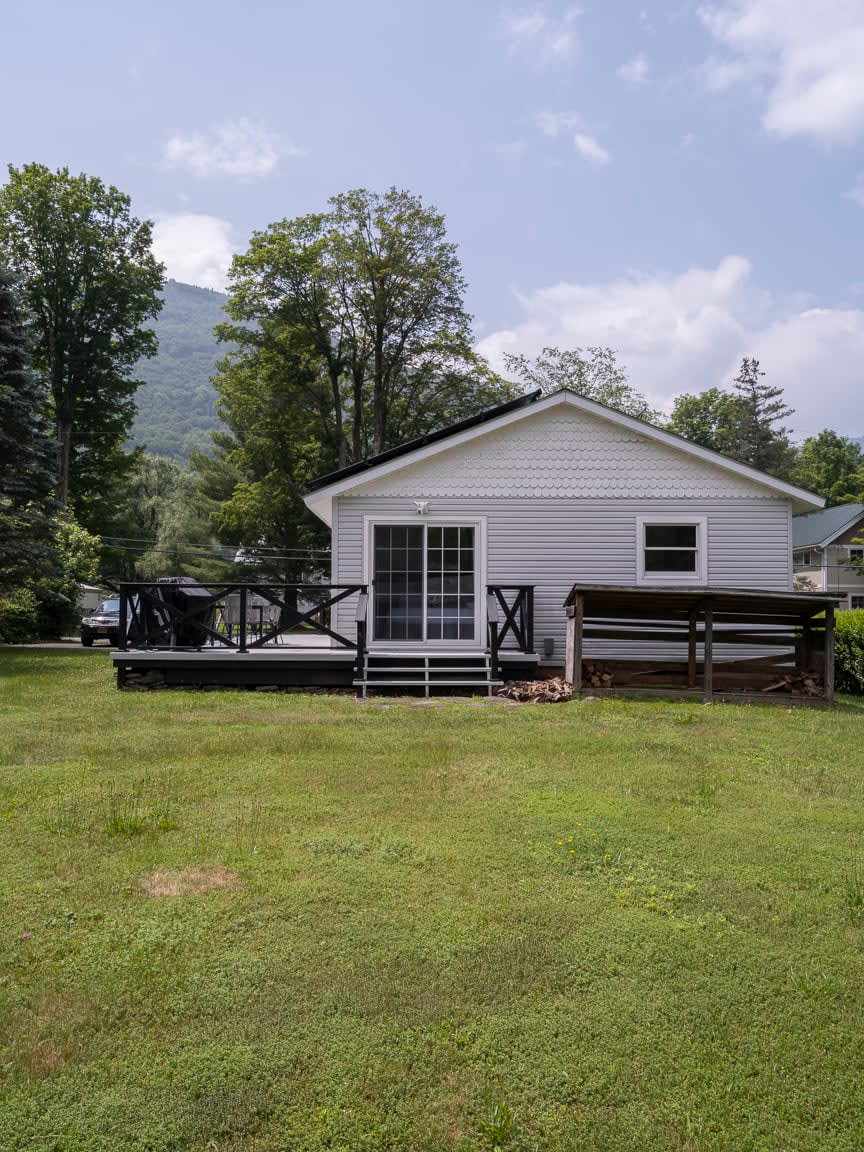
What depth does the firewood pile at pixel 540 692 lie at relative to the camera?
962 cm

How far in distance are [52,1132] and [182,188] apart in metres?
17.8

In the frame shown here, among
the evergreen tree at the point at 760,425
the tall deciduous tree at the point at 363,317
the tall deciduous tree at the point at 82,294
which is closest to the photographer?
the tall deciduous tree at the point at 82,294

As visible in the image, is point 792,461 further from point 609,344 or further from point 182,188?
point 182,188

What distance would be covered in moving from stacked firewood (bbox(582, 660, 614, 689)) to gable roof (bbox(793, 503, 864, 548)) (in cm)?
2947

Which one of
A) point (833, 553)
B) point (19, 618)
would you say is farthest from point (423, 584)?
point (833, 553)

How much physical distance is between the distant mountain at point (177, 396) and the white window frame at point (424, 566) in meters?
72.7

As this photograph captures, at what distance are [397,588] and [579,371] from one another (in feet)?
94.3

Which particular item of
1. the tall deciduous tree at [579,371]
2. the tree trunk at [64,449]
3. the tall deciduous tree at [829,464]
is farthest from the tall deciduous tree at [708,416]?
the tree trunk at [64,449]

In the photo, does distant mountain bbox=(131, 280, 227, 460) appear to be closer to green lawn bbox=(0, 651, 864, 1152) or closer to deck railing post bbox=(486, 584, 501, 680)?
deck railing post bbox=(486, 584, 501, 680)

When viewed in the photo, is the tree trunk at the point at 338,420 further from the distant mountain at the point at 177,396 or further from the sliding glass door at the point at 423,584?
the distant mountain at the point at 177,396

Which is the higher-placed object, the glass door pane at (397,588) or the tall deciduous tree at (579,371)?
the tall deciduous tree at (579,371)

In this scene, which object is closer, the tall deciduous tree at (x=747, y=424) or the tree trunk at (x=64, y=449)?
the tree trunk at (x=64, y=449)

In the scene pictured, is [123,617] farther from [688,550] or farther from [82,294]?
[82,294]

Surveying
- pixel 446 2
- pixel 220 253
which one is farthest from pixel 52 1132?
pixel 220 253
